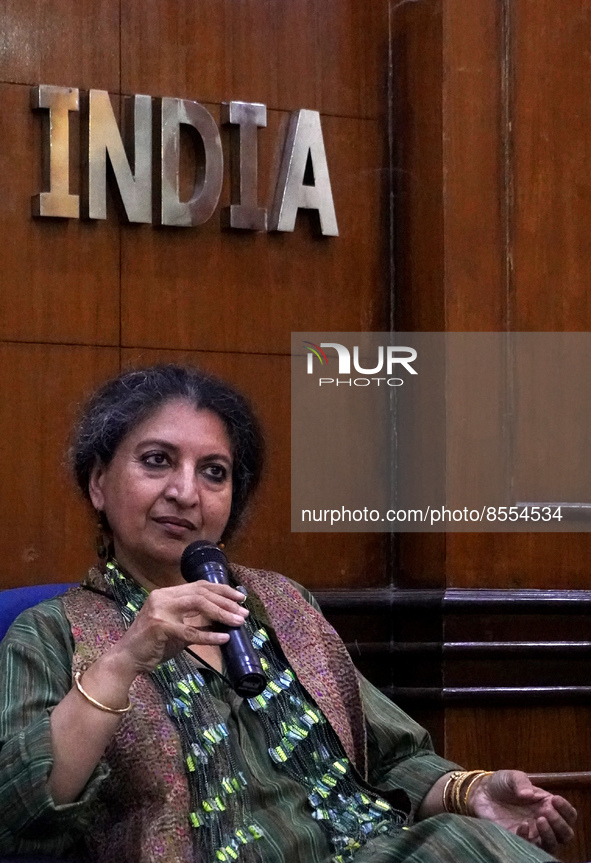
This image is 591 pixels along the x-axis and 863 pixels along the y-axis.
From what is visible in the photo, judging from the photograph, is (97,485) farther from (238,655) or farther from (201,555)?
(238,655)

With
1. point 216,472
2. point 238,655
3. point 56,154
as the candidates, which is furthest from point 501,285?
point 238,655

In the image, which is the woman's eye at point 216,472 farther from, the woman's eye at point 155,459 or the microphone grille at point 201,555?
the microphone grille at point 201,555

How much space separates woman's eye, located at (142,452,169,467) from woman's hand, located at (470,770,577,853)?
754 mm

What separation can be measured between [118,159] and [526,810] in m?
1.84

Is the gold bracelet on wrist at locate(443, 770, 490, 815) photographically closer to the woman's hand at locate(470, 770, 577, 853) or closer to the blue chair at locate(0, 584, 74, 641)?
the woman's hand at locate(470, 770, 577, 853)

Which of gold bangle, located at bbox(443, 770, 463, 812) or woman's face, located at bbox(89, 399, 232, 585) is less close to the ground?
woman's face, located at bbox(89, 399, 232, 585)

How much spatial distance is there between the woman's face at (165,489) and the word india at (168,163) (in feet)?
3.45

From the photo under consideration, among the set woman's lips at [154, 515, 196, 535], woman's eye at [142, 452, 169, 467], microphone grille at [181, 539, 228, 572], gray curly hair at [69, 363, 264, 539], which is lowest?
microphone grille at [181, 539, 228, 572]

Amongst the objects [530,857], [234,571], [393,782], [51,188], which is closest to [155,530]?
[234,571]

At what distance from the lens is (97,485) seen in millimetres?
2219

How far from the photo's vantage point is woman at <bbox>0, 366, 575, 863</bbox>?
1.75 meters

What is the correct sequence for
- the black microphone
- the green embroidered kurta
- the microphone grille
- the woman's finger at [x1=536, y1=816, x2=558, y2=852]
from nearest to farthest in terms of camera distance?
the black microphone, the green embroidered kurta, the microphone grille, the woman's finger at [x1=536, y1=816, x2=558, y2=852]

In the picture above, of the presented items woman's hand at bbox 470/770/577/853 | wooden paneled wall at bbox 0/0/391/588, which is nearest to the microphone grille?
woman's hand at bbox 470/770/577/853

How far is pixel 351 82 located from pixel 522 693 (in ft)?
5.51
